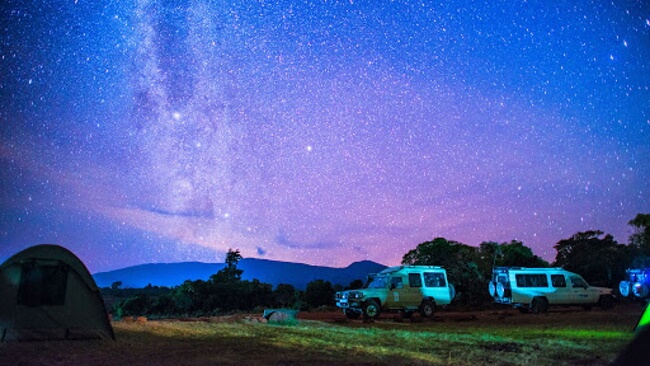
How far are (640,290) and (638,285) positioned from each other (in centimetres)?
29

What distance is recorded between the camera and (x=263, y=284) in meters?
35.9

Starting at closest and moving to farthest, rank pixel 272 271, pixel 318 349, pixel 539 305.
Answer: pixel 318 349 < pixel 539 305 < pixel 272 271

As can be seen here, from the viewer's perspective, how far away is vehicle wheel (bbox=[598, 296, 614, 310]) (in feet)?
85.0

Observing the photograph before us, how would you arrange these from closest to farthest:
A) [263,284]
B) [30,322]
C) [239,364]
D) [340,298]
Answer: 1. [239,364]
2. [30,322]
3. [340,298]
4. [263,284]

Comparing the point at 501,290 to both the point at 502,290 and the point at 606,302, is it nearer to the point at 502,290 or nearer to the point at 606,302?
the point at 502,290

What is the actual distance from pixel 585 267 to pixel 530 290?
69.0 ft

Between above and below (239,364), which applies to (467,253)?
above

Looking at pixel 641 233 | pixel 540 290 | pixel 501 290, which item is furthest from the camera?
pixel 641 233

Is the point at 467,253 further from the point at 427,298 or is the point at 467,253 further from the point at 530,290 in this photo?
the point at 427,298

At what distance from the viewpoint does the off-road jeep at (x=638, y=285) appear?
91.1 ft

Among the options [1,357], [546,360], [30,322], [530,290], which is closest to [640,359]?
[546,360]

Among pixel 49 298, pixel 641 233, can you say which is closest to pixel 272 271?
pixel 641 233

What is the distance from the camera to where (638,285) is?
92.1 feet

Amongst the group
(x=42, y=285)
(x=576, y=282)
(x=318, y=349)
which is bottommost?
(x=318, y=349)
